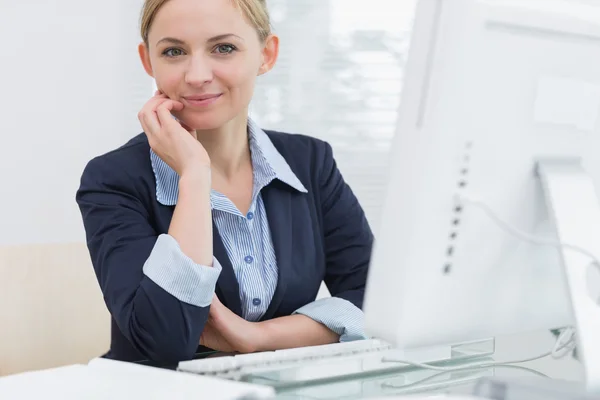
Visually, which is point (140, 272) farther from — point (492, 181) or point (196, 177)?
point (492, 181)

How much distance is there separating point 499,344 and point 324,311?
33 centimetres

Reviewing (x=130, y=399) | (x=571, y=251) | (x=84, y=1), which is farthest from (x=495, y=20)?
(x=84, y=1)

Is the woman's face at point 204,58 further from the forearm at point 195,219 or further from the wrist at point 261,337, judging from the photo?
the wrist at point 261,337

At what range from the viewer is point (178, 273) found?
51.1 inches

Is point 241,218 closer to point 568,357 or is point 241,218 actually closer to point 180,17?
point 180,17

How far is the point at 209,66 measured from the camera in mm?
1578

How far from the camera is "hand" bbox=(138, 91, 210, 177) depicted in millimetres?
1468

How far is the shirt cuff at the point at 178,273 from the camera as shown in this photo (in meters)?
1.29

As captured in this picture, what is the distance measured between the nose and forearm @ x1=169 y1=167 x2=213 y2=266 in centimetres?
20

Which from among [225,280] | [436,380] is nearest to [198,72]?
[225,280]

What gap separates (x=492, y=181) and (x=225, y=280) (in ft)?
2.56

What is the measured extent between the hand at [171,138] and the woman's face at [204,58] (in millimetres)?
37

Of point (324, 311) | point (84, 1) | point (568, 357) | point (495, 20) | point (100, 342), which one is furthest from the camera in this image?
point (84, 1)

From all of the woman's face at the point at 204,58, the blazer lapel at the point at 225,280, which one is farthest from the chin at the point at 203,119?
the blazer lapel at the point at 225,280
